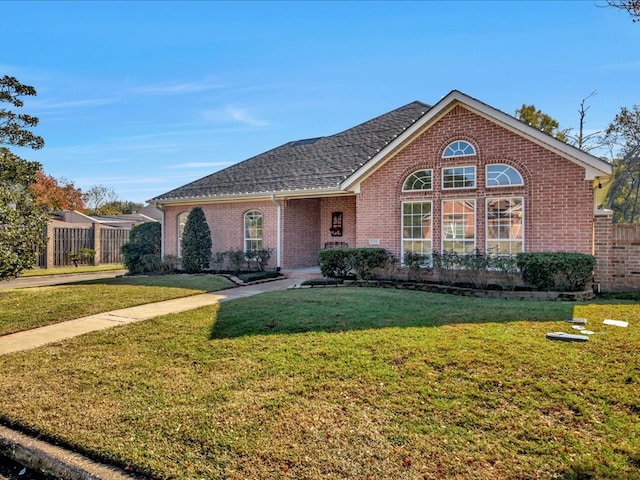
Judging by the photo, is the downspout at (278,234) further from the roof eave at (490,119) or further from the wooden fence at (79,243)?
the wooden fence at (79,243)

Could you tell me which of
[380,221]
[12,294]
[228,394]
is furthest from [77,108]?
[228,394]

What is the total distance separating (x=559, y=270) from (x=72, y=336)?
409 inches

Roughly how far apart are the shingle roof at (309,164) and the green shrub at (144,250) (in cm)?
153

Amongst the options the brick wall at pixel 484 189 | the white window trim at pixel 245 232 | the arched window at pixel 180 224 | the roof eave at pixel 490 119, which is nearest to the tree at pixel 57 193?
the arched window at pixel 180 224

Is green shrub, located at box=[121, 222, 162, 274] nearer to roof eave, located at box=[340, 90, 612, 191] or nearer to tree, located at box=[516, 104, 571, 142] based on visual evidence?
roof eave, located at box=[340, 90, 612, 191]

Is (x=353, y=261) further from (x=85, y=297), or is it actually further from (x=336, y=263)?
(x=85, y=297)

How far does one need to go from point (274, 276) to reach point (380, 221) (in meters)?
4.42

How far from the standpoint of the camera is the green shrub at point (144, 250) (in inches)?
710

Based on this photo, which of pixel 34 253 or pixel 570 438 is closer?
pixel 570 438

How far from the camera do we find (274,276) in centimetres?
1557

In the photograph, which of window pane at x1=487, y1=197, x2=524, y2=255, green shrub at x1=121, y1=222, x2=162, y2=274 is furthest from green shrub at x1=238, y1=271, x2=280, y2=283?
window pane at x1=487, y1=197, x2=524, y2=255

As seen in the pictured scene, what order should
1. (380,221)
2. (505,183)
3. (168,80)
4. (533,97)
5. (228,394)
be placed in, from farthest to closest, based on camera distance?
(533,97) < (168,80) < (380,221) < (505,183) < (228,394)

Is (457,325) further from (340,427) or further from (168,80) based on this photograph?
(168,80)

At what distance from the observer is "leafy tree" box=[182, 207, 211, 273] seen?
17.3 meters
